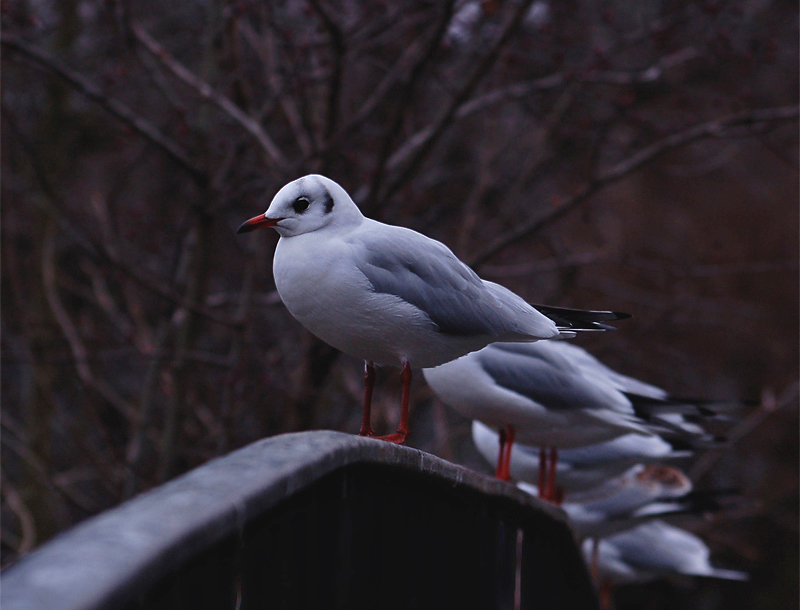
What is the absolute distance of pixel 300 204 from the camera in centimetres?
225

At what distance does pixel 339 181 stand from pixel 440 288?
2.37 m

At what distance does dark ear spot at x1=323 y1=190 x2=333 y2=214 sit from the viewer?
2.26 m

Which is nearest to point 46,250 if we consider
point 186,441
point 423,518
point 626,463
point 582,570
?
point 186,441

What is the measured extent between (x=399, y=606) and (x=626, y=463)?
3.38 meters

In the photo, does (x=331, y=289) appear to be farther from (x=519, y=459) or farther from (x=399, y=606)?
(x=519, y=459)

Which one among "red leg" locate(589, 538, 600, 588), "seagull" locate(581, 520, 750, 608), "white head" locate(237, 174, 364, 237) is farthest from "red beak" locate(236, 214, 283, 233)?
"seagull" locate(581, 520, 750, 608)

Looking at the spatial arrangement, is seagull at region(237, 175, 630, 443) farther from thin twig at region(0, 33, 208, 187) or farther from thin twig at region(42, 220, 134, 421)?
thin twig at region(42, 220, 134, 421)

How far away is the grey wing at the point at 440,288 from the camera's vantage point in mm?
2221

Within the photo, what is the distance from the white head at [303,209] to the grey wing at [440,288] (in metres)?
0.12

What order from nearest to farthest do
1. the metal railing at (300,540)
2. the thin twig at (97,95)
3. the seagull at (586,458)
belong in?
1. the metal railing at (300,540)
2. the thin twig at (97,95)
3. the seagull at (586,458)

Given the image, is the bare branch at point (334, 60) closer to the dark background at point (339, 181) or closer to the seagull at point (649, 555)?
the dark background at point (339, 181)

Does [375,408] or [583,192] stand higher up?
[583,192]

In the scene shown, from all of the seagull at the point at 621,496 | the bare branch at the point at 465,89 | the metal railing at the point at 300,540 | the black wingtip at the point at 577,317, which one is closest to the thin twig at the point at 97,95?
the bare branch at the point at 465,89

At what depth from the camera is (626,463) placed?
4637 millimetres
